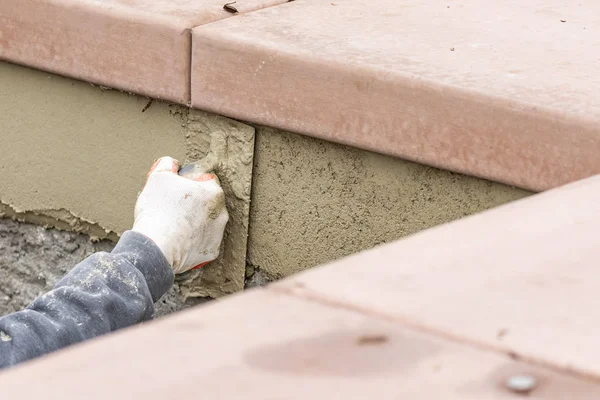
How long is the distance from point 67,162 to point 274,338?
157 centimetres

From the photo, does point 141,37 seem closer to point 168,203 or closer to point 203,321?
point 168,203

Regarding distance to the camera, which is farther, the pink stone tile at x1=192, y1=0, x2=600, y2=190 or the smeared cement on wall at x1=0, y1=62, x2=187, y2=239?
the smeared cement on wall at x1=0, y1=62, x2=187, y2=239

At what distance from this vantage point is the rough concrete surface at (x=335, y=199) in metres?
1.87

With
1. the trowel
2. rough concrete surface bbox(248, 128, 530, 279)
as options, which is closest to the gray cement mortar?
the trowel

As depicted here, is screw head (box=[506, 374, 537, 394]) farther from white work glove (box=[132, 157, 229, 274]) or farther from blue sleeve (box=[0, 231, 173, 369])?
white work glove (box=[132, 157, 229, 274])

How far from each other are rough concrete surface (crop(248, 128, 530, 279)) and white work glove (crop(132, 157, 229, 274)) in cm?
8

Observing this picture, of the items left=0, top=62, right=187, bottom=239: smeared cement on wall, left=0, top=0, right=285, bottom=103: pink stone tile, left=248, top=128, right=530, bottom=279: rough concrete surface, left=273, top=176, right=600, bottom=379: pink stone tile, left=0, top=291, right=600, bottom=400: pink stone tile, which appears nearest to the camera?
left=0, top=291, right=600, bottom=400: pink stone tile

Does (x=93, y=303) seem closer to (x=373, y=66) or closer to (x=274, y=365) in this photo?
(x=373, y=66)

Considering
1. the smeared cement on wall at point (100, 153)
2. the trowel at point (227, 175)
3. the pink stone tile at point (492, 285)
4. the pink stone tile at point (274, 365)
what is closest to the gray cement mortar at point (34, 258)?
the smeared cement on wall at point (100, 153)

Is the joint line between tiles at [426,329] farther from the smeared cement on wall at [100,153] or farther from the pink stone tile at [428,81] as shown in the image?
the smeared cement on wall at [100,153]

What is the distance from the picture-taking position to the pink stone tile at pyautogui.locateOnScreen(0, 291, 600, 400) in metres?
0.77

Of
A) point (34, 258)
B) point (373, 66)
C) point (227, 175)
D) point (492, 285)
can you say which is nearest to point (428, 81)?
point (373, 66)

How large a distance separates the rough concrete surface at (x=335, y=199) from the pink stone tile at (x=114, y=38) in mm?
234

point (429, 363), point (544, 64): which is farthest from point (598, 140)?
point (429, 363)
